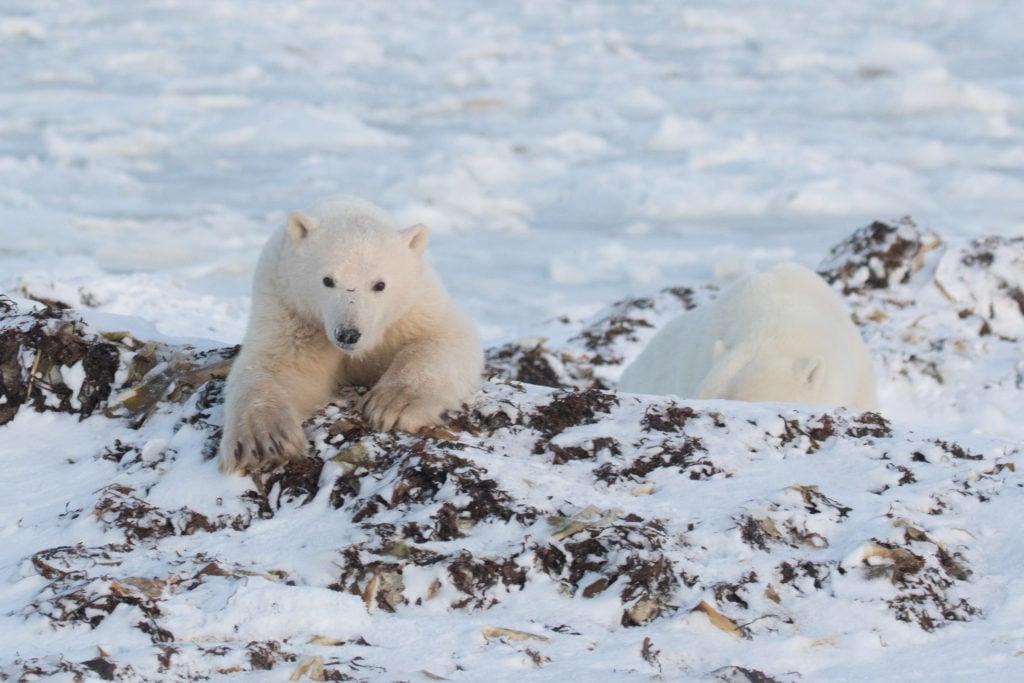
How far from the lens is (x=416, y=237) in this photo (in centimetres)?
385

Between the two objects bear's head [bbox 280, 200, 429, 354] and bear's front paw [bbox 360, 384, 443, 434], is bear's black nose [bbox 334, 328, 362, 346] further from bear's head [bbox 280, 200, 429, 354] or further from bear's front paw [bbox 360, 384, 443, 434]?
bear's front paw [bbox 360, 384, 443, 434]

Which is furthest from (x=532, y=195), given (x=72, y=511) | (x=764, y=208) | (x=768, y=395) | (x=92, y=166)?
(x=72, y=511)

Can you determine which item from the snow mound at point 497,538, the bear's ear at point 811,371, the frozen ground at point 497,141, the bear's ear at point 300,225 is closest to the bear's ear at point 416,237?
the bear's ear at point 300,225

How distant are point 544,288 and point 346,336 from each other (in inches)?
230

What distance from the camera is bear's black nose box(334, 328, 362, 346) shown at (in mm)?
3316

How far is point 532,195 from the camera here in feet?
Result: 37.2

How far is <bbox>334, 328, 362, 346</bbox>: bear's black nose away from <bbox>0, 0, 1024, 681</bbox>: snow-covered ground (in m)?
0.32

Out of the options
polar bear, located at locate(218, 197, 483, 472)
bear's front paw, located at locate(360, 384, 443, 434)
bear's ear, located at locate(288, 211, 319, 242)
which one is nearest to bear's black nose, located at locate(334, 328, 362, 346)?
polar bear, located at locate(218, 197, 483, 472)

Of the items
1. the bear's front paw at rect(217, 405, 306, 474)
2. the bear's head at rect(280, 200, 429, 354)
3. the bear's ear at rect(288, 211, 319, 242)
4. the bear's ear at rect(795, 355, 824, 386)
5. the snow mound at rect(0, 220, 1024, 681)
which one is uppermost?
the bear's ear at rect(288, 211, 319, 242)

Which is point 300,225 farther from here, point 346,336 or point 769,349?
point 769,349

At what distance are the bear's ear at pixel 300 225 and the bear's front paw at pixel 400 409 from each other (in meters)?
0.56

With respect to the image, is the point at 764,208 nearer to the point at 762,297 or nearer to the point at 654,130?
the point at 654,130

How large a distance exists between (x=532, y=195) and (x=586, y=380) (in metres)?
4.87

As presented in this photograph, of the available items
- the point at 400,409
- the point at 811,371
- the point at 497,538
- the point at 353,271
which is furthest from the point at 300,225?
the point at 811,371
